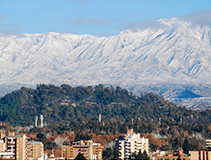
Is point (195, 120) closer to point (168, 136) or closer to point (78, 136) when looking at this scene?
point (168, 136)

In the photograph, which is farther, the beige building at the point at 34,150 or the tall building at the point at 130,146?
the tall building at the point at 130,146

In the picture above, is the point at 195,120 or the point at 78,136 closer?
the point at 78,136

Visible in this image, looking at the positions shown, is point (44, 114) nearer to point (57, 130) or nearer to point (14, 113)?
point (14, 113)

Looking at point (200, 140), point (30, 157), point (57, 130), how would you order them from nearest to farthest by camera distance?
1. point (30, 157)
2. point (200, 140)
3. point (57, 130)

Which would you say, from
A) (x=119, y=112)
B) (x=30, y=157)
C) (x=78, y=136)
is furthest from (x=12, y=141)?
(x=119, y=112)

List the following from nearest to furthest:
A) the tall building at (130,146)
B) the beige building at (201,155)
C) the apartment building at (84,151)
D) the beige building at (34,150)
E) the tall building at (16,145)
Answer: the tall building at (16,145)
the beige building at (201,155)
the apartment building at (84,151)
the beige building at (34,150)
the tall building at (130,146)

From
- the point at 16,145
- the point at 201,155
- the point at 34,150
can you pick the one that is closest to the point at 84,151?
the point at 34,150

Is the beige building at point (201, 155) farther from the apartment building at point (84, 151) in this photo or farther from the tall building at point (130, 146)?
the apartment building at point (84, 151)

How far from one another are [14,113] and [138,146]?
255 feet

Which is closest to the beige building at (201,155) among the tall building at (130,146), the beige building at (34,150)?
the tall building at (130,146)

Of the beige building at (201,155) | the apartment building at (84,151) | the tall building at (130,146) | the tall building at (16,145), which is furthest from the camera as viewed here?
the tall building at (130,146)

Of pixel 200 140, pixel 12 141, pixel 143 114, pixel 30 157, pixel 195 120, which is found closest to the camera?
pixel 12 141

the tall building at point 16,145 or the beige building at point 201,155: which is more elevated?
the tall building at point 16,145

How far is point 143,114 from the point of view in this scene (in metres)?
194
